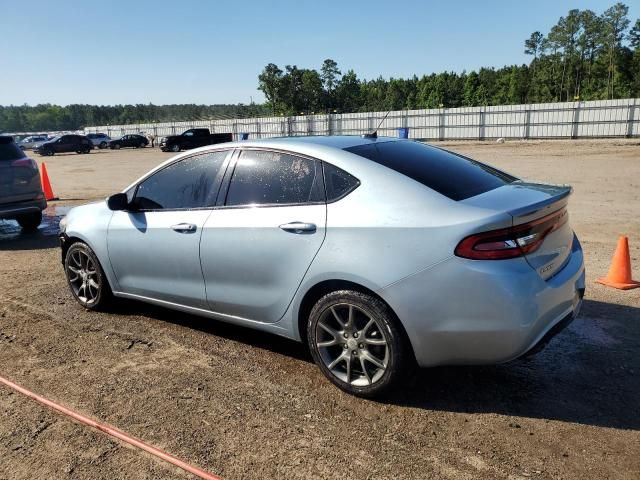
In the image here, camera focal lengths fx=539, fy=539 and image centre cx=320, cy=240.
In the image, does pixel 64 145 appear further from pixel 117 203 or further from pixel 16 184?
pixel 117 203

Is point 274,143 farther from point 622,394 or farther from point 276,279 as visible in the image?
point 622,394

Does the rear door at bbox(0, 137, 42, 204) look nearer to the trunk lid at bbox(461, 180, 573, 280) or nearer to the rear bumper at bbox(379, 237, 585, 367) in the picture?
the rear bumper at bbox(379, 237, 585, 367)

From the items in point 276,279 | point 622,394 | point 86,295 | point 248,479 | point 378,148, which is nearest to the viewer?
point 248,479

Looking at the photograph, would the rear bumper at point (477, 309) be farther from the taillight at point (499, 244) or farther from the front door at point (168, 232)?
the front door at point (168, 232)

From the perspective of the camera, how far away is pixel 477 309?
2916 millimetres

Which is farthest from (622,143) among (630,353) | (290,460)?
(290,460)

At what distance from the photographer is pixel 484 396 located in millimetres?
3445

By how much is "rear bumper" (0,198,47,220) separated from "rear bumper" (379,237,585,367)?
7.87m

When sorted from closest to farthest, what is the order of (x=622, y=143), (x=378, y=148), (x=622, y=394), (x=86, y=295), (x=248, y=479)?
1. (x=248, y=479)
2. (x=622, y=394)
3. (x=378, y=148)
4. (x=86, y=295)
5. (x=622, y=143)

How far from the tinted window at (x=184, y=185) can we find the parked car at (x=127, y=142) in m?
48.3

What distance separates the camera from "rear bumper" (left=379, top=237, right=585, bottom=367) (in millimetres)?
2881

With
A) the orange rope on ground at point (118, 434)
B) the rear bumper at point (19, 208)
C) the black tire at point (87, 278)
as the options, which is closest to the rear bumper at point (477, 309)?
the orange rope on ground at point (118, 434)

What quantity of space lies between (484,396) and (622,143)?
102 feet

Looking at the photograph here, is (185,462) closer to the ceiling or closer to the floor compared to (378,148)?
closer to the floor
